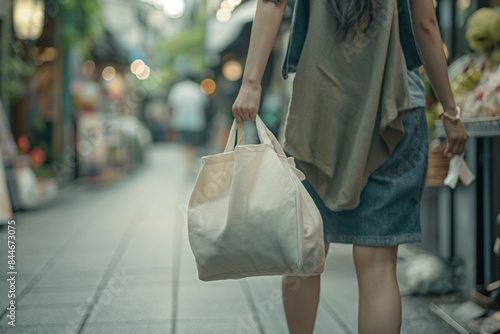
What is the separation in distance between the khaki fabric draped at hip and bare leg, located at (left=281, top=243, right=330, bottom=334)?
1.02 ft

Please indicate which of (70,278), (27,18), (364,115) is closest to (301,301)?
(364,115)

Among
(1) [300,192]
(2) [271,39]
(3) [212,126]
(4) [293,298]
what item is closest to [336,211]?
(1) [300,192]

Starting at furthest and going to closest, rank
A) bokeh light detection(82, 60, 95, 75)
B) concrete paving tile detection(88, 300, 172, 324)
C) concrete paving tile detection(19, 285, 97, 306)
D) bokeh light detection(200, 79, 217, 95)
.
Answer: bokeh light detection(200, 79, 217, 95), bokeh light detection(82, 60, 95, 75), concrete paving tile detection(19, 285, 97, 306), concrete paving tile detection(88, 300, 172, 324)

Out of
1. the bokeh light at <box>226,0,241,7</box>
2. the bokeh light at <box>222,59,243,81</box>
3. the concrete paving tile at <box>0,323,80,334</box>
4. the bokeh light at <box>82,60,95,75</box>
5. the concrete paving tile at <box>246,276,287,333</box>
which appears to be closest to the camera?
the concrete paving tile at <box>0,323,80,334</box>

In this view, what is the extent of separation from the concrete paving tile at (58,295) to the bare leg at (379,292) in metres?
1.88

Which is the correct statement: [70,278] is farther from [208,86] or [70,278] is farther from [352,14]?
[208,86]

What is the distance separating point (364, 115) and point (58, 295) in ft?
7.48

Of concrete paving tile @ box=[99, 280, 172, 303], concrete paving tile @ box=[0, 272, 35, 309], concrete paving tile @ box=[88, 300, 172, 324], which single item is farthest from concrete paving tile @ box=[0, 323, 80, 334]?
concrete paving tile @ box=[99, 280, 172, 303]

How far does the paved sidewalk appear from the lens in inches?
110

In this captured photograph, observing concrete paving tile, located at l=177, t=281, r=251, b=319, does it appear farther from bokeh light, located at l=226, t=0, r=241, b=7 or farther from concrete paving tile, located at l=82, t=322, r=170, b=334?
bokeh light, located at l=226, t=0, r=241, b=7

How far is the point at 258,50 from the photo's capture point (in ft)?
5.83

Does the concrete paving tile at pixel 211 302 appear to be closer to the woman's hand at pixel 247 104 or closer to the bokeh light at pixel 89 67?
the woman's hand at pixel 247 104

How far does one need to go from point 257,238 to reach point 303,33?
2.22 feet

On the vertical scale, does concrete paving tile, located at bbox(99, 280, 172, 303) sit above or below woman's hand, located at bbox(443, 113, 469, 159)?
below
